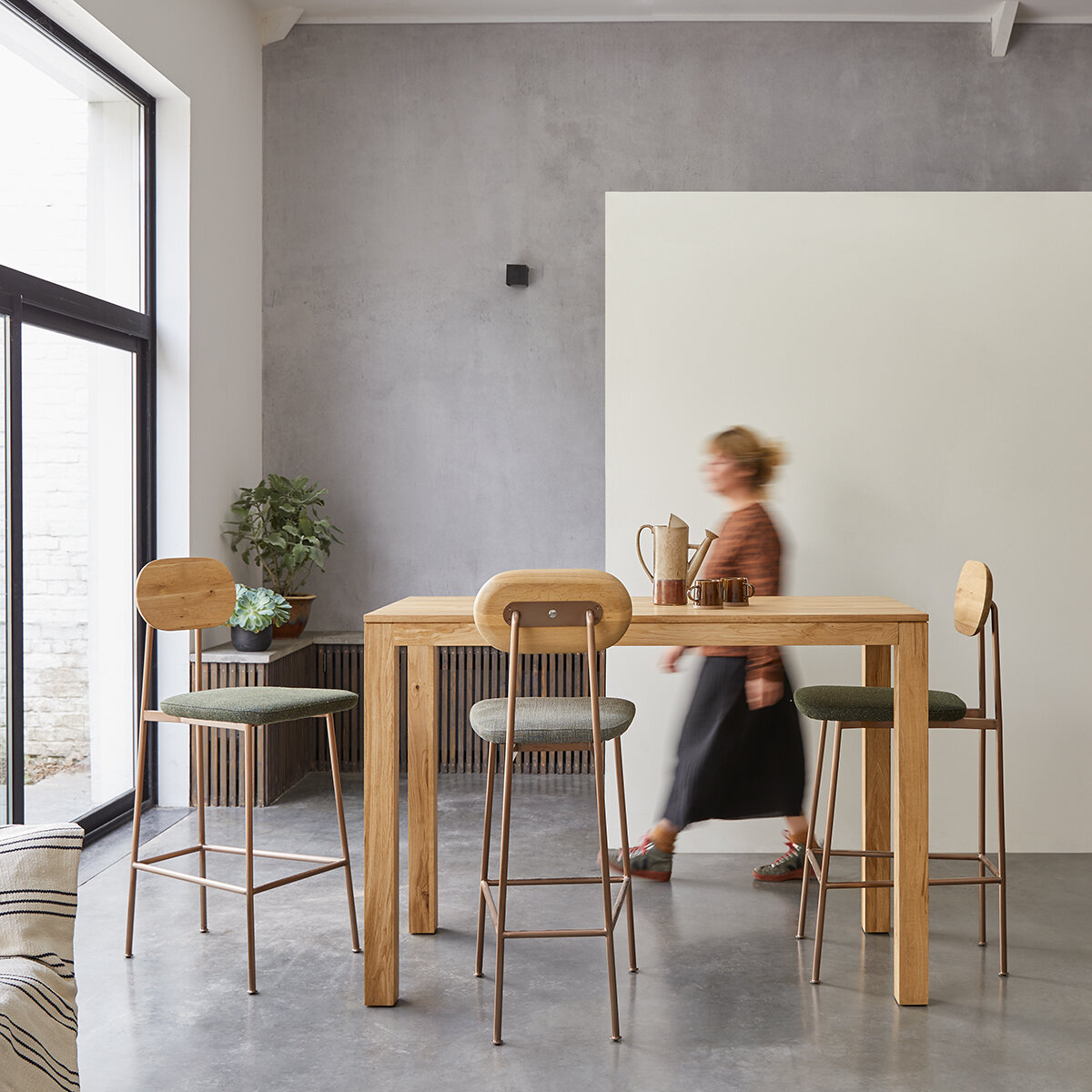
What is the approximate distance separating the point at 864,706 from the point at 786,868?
1.03 metres

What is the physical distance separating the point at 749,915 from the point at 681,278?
7.27 feet

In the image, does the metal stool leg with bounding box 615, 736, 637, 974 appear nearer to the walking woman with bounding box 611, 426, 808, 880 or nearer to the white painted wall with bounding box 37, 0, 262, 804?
the walking woman with bounding box 611, 426, 808, 880

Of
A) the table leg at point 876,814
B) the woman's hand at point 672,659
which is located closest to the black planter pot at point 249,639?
the woman's hand at point 672,659

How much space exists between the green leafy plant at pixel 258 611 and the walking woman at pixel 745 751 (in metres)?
1.94

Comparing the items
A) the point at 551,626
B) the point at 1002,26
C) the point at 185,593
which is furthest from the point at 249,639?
the point at 1002,26

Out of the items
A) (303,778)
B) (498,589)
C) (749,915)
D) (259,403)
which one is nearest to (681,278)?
(498,589)

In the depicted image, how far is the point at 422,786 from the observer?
10.6 feet

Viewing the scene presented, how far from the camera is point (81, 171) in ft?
13.6

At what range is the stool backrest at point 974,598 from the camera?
2859mm

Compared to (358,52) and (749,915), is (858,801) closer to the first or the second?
(749,915)

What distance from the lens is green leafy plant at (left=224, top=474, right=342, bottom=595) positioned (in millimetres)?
5113

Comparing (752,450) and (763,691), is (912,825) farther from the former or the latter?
(752,450)

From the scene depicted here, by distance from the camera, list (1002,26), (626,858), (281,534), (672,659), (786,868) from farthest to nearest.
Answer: (1002,26) < (281,534) < (672,659) < (786,868) < (626,858)

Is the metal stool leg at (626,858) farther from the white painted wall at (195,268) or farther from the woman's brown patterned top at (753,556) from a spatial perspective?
the white painted wall at (195,268)
